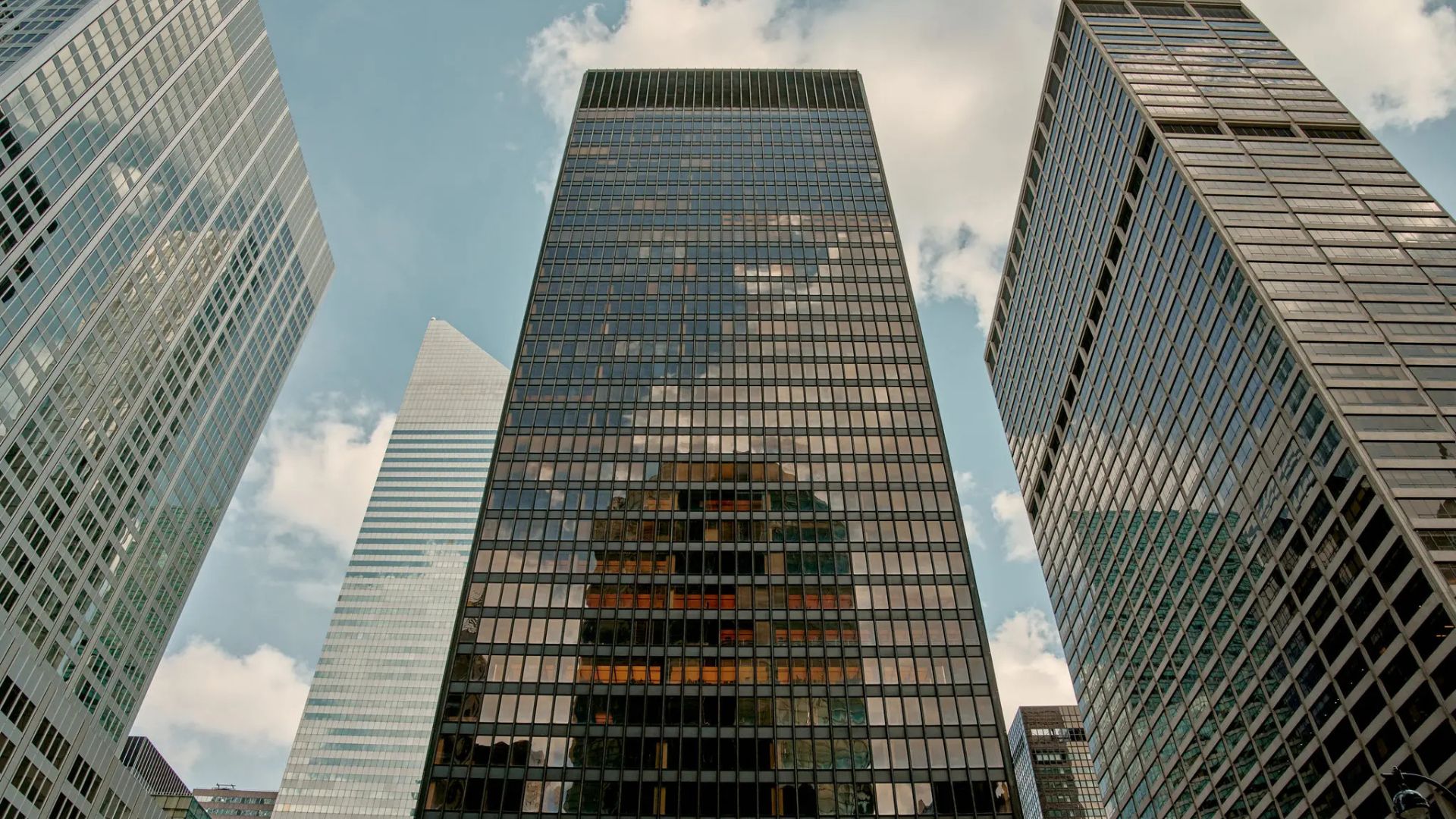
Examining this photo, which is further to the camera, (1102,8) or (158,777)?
(1102,8)

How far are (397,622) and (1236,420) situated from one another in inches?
5370

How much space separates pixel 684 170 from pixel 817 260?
78.7 feet

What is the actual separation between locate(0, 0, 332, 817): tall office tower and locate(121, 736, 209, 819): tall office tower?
16.3ft

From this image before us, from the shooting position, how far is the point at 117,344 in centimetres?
10125

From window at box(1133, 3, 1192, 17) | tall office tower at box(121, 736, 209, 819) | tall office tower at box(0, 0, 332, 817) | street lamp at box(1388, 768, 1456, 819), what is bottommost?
street lamp at box(1388, 768, 1456, 819)

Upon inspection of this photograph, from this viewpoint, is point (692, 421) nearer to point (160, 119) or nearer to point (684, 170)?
point (684, 170)

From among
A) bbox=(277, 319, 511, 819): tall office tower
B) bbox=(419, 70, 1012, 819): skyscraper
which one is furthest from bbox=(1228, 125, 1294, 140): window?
bbox=(277, 319, 511, 819): tall office tower

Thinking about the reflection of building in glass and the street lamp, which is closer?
the street lamp

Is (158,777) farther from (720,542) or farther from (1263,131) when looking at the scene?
(1263,131)

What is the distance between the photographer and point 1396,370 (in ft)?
231

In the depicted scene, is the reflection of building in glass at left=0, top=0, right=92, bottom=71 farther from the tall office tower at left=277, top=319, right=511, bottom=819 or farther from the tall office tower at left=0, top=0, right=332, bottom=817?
the tall office tower at left=277, top=319, right=511, bottom=819

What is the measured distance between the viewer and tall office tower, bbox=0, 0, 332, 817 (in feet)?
274

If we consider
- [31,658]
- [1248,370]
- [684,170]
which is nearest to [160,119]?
[684,170]

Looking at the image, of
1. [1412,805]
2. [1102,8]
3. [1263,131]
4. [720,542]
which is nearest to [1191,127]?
[1263,131]
